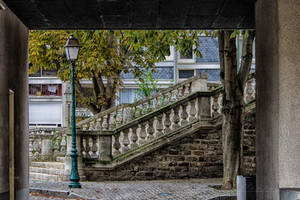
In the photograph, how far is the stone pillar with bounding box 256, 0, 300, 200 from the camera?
15.8 feet

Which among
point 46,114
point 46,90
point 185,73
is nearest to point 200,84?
point 185,73

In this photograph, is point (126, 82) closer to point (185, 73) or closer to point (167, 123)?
point (185, 73)

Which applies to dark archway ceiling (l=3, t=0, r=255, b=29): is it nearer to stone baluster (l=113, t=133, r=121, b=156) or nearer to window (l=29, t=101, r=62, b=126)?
stone baluster (l=113, t=133, r=121, b=156)

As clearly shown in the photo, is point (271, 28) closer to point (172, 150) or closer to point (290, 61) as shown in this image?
point (290, 61)

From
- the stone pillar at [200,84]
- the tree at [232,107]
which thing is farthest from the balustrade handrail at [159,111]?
the tree at [232,107]

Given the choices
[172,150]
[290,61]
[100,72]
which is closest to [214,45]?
[100,72]

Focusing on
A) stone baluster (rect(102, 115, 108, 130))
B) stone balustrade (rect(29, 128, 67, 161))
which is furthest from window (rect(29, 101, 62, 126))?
stone baluster (rect(102, 115, 108, 130))

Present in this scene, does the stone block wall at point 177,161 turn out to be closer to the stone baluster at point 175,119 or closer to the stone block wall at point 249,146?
the stone baluster at point 175,119

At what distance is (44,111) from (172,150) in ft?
56.9

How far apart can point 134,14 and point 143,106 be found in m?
11.5

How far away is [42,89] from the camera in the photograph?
31.0 metres

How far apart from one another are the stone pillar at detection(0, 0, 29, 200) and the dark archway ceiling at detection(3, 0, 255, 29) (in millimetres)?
236

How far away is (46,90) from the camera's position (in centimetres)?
3088

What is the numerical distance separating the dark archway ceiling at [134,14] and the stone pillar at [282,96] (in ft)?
2.78
